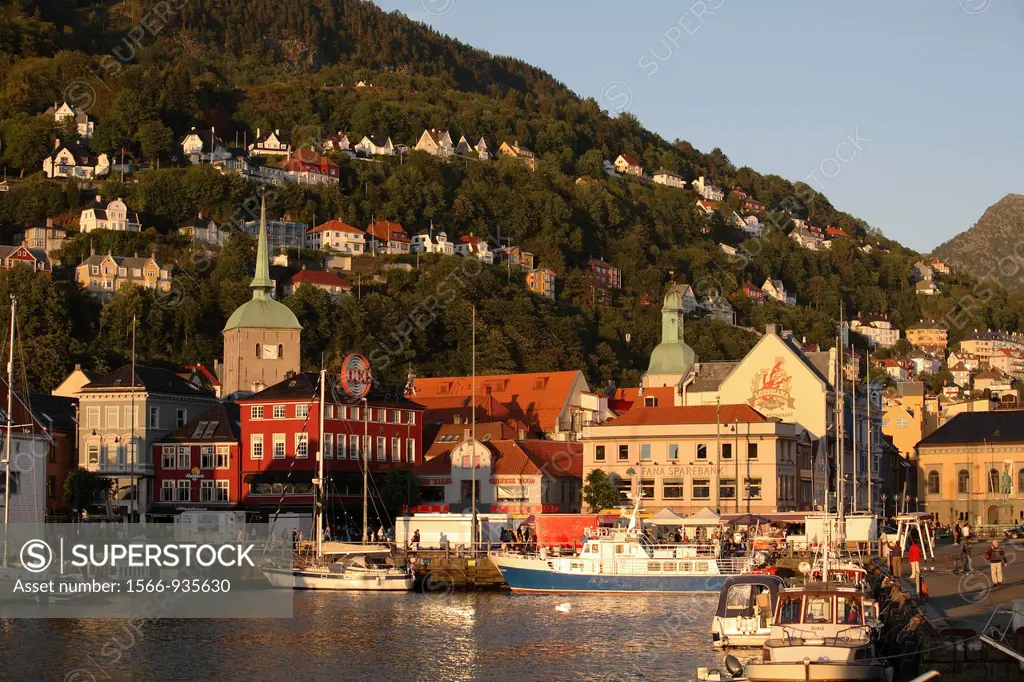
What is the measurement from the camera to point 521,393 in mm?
112625

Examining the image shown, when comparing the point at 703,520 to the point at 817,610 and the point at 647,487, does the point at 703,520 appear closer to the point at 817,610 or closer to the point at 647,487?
the point at 647,487

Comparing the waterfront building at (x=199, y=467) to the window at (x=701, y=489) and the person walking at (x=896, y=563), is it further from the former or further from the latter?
the person walking at (x=896, y=563)

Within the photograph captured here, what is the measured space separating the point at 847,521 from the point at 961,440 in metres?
46.6

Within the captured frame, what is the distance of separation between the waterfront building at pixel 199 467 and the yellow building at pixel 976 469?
56604 mm

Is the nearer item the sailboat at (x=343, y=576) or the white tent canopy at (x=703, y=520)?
the sailboat at (x=343, y=576)

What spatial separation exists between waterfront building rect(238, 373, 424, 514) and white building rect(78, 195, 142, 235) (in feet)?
298

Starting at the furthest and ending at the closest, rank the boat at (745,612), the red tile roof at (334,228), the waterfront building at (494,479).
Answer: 1. the red tile roof at (334,228)
2. the waterfront building at (494,479)
3. the boat at (745,612)

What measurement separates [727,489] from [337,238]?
352 ft

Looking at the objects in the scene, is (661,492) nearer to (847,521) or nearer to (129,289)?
(847,521)

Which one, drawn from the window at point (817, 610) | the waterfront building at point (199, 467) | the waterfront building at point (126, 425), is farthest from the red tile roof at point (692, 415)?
the window at point (817, 610)

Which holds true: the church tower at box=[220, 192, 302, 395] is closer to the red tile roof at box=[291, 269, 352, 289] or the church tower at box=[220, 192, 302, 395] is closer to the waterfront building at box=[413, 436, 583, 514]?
the waterfront building at box=[413, 436, 583, 514]

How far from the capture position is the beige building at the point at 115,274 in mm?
165875

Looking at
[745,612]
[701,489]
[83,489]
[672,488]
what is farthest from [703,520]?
[83,489]

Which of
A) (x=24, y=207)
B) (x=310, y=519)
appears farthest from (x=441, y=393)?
(x=24, y=207)
